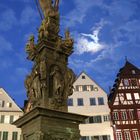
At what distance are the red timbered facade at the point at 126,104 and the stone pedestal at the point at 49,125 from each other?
28909mm

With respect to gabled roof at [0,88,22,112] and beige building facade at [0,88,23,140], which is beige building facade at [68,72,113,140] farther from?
gabled roof at [0,88,22,112]

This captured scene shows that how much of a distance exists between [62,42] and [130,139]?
29045mm

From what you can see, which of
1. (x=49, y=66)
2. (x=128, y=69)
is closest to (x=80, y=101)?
(x=128, y=69)

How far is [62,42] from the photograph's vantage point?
820cm

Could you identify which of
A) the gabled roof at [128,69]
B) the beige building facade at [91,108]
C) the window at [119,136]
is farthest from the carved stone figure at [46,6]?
the gabled roof at [128,69]

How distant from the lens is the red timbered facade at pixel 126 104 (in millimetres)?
34188

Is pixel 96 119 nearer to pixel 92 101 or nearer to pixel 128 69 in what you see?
pixel 92 101

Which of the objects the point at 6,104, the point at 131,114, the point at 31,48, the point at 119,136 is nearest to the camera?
the point at 31,48

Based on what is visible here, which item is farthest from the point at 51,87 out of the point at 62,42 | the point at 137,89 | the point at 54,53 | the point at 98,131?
the point at 137,89

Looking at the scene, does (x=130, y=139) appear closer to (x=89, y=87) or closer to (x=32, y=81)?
(x=89, y=87)

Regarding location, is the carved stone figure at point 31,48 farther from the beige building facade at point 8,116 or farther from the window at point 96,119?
the beige building facade at point 8,116

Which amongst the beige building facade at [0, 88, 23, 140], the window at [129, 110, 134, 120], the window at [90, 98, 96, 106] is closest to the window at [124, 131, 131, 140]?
the window at [129, 110, 134, 120]

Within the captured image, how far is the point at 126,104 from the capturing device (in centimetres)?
3578

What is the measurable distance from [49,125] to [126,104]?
3096 cm
